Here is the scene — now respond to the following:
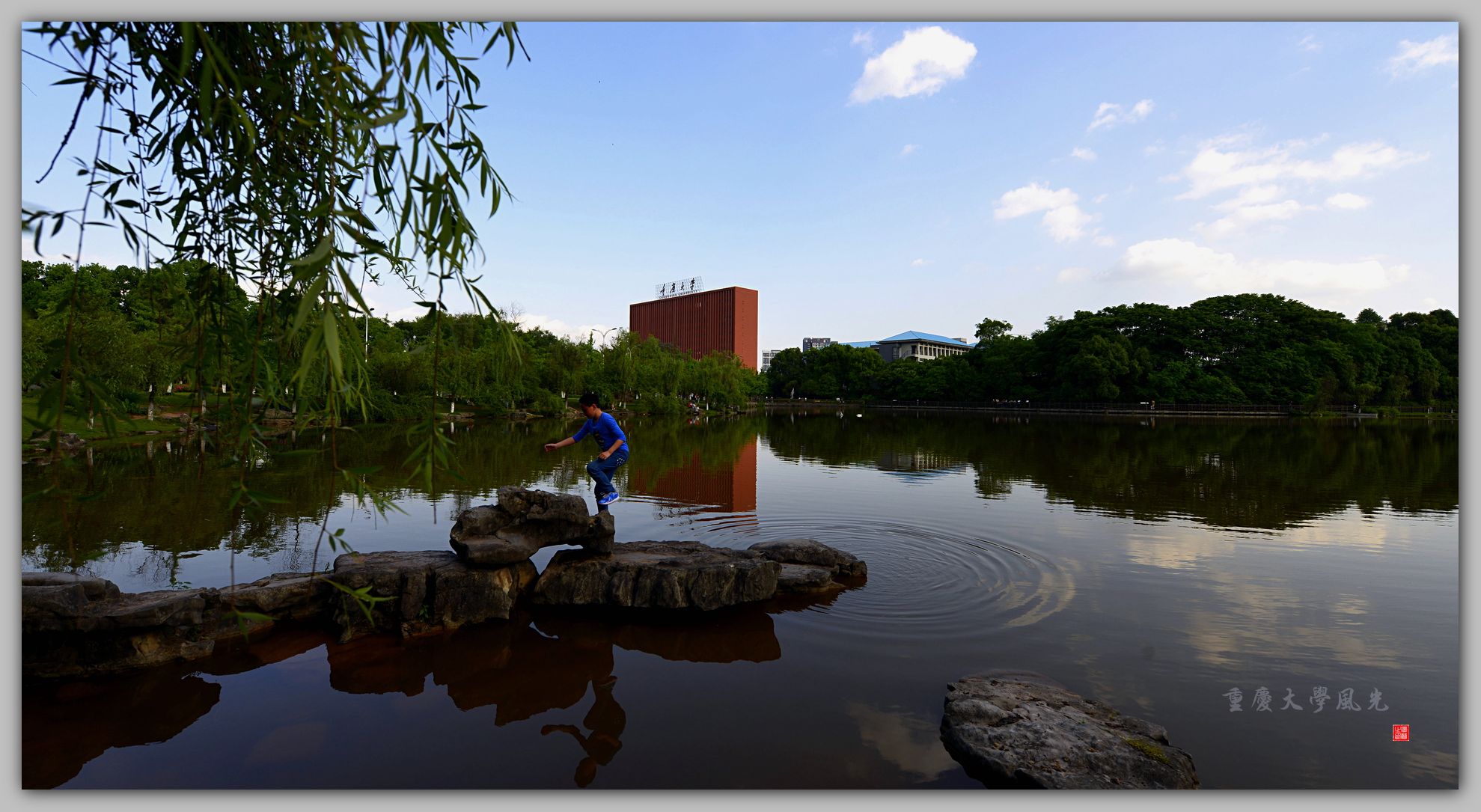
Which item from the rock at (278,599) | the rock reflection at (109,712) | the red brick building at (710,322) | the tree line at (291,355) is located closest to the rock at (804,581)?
the tree line at (291,355)

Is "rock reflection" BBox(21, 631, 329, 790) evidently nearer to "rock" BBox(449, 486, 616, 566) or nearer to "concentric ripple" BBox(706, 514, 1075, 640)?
"rock" BBox(449, 486, 616, 566)

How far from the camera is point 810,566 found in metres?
8.41

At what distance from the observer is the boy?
7621 mm

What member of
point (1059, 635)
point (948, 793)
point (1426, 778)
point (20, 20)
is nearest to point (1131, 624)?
point (1059, 635)

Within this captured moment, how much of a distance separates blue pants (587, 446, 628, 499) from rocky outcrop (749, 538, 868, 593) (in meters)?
2.32

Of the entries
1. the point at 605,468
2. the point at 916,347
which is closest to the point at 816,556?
the point at 605,468

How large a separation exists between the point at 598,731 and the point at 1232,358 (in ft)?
262

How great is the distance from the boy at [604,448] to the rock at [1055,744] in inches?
179

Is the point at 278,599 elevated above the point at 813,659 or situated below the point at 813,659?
above

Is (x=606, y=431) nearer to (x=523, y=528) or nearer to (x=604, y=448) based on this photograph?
(x=604, y=448)

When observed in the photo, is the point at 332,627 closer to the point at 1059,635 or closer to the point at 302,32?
the point at 302,32

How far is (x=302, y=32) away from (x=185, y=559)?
8.29m

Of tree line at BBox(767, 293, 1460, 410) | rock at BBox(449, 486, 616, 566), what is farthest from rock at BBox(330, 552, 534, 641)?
tree line at BBox(767, 293, 1460, 410)

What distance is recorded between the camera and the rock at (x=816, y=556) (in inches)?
332
